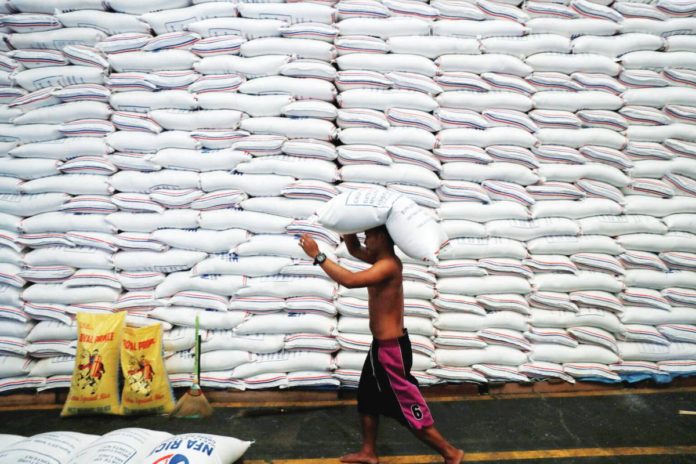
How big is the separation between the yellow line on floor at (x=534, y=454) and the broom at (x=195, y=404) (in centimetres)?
65

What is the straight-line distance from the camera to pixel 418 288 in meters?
3.61

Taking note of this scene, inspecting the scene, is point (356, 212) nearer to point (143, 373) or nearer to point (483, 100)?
point (483, 100)

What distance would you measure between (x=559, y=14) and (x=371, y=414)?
10.1ft

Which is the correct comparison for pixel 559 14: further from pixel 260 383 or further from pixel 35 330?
pixel 35 330

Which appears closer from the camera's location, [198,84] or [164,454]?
[164,454]

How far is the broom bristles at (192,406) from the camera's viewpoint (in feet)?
11.4

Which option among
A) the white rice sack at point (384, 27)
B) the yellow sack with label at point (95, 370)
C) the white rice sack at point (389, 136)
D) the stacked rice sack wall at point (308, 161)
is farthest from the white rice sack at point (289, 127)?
the yellow sack with label at point (95, 370)

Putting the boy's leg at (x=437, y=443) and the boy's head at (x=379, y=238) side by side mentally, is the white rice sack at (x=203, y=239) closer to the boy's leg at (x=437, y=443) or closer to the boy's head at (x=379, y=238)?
the boy's head at (x=379, y=238)

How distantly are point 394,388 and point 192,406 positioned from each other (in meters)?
1.54

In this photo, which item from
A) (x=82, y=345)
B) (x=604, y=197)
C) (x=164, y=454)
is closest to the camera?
(x=164, y=454)

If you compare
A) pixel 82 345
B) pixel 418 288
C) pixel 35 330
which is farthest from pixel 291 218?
pixel 35 330

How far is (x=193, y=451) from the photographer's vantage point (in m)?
2.48

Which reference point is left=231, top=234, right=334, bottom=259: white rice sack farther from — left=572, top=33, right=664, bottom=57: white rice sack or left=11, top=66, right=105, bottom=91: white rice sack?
left=572, top=33, right=664, bottom=57: white rice sack

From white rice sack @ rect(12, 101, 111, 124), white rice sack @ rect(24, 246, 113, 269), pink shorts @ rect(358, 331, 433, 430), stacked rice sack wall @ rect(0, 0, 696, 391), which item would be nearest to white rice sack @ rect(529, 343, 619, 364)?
stacked rice sack wall @ rect(0, 0, 696, 391)
